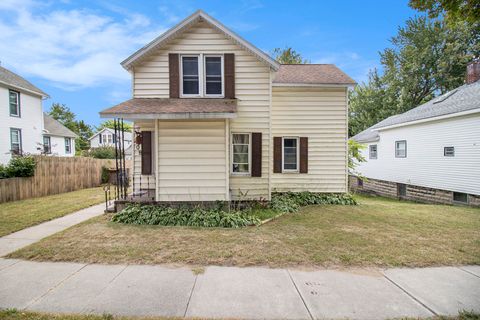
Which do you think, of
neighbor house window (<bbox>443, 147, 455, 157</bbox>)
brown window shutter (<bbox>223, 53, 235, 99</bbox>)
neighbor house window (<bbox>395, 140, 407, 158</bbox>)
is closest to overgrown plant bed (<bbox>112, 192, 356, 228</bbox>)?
brown window shutter (<bbox>223, 53, 235, 99</bbox>)

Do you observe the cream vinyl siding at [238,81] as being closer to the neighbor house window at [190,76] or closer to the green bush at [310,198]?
the neighbor house window at [190,76]

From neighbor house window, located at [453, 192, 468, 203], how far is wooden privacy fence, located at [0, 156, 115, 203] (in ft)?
70.9

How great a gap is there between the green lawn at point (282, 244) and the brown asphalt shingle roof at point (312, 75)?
5680 mm

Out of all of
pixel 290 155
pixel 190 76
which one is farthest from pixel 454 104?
pixel 190 76

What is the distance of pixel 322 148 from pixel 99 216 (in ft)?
29.1

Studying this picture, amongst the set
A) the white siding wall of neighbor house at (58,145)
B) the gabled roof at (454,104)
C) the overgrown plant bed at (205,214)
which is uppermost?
the gabled roof at (454,104)

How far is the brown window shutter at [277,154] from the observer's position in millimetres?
9867

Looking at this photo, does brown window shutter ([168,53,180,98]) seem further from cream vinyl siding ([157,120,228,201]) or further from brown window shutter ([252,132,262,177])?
brown window shutter ([252,132,262,177])

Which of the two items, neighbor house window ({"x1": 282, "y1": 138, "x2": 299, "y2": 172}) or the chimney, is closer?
neighbor house window ({"x1": 282, "y1": 138, "x2": 299, "y2": 172})

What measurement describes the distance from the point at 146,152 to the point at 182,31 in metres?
4.45

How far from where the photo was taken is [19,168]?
1118 centimetres

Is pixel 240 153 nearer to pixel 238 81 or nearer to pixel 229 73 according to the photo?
pixel 238 81

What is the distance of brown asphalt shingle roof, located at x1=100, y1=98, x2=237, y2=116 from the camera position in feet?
23.0

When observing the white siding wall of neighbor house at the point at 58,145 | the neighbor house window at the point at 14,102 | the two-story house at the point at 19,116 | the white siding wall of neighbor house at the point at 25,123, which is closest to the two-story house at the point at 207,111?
the two-story house at the point at 19,116
